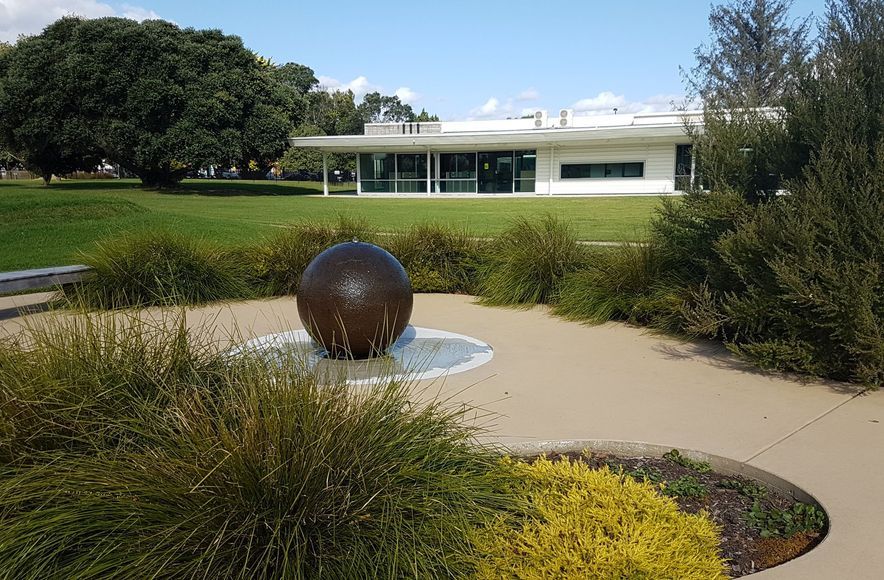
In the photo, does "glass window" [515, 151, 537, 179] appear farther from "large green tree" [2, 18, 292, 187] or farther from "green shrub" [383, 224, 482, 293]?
"green shrub" [383, 224, 482, 293]

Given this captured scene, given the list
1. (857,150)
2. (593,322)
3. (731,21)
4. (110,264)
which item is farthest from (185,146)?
(731,21)

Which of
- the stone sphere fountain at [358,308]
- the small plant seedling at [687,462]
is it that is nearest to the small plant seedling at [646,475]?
the small plant seedling at [687,462]

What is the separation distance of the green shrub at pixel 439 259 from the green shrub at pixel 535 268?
765 mm

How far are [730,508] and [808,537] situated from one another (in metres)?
0.41

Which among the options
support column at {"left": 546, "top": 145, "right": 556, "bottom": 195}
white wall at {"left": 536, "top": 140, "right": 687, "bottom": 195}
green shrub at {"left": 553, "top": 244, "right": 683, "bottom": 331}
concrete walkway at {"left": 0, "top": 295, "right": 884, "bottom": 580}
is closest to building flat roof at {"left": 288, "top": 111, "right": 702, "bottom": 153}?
support column at {"left": 546, "top": 145, "right": 556, "bottom": 195}

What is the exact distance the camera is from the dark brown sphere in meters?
6.57

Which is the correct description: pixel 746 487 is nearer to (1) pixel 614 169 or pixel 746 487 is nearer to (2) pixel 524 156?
(1) pixel 614 169

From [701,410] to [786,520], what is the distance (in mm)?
1938

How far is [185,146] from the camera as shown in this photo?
38.2 metres

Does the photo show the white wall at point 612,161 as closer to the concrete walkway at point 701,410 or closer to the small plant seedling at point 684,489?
the concrete walkway at point 701,410

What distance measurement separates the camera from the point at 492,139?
4056cm

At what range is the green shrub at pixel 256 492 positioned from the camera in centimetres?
278

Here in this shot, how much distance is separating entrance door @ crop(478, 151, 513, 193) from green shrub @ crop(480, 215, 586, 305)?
111 ft

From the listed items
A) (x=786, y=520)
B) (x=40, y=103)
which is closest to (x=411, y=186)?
(x=40, y=103)
